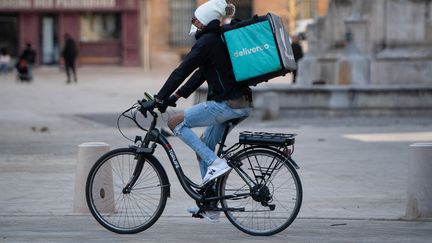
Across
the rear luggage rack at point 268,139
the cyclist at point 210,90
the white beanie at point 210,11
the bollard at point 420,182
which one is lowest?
the bollard at point 420,182

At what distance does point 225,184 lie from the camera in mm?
9156

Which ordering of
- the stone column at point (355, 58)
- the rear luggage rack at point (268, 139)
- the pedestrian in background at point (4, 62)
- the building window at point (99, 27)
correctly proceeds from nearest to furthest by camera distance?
the rear luggage rack at point (268, 139) < the stone column at point (355, 58) < the pedestrian in background at point (4, 62) < the building window at point (99, 27)

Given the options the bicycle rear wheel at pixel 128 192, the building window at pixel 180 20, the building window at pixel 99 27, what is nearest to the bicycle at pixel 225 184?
the bicycle rear wheel at pixel 128 192

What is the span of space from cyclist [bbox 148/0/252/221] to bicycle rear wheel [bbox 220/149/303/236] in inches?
8.0

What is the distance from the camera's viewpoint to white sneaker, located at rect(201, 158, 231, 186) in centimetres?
896

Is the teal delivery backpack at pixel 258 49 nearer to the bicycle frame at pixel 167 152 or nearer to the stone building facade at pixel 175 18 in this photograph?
the bicycle frame at pixel 167 152

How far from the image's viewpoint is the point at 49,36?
56969 mm

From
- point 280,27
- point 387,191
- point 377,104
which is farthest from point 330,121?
point 280,27

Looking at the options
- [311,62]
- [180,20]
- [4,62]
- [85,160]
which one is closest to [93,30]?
[180,20]

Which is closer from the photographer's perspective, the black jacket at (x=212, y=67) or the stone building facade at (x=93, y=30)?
the black jacket at (x=212, y=67)

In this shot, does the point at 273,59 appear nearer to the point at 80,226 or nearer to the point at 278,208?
the point at 278,208

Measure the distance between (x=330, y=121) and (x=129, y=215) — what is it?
1269cm

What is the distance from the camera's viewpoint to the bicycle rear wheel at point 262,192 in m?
8.98

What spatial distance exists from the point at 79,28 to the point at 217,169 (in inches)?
1918
